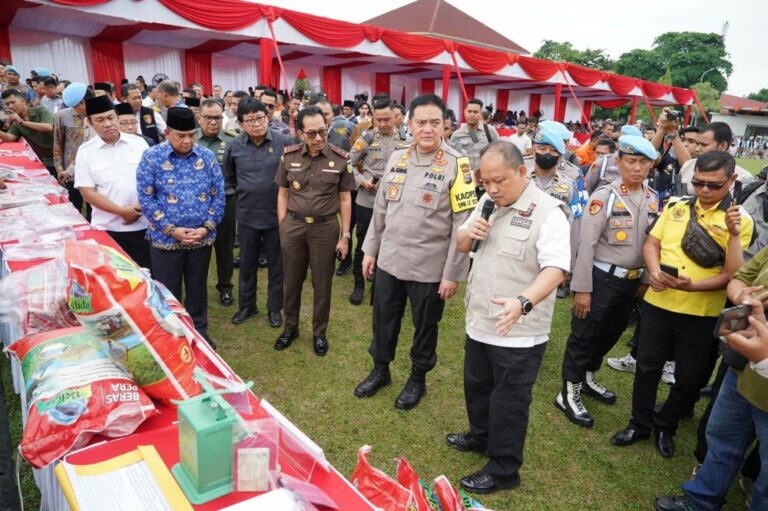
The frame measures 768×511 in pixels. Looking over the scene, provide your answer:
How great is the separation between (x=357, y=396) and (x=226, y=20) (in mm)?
8639

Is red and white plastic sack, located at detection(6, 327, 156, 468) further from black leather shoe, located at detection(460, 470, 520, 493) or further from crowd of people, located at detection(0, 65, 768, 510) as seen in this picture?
black leather shoe, located at detection(460, 470, 520, 493)

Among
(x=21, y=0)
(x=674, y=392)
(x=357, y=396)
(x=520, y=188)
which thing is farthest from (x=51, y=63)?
(x=674, y=392)

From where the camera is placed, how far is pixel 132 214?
11.0ft

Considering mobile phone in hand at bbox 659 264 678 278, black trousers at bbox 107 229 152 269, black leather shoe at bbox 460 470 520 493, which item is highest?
mobile phone in hand at bbox 659 264 678 278

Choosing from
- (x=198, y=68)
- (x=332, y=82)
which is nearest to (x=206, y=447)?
(x=198, y=68)

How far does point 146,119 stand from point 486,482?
5.04 m

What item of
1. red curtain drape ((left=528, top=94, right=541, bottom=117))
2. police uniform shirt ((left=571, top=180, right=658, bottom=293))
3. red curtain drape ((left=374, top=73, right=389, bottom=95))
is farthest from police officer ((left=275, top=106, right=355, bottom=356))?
red curtain drape ((left=528, top=94, right=541, bottom=117))

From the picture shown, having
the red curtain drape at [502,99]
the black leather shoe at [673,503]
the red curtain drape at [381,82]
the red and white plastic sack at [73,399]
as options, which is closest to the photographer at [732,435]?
the black leather shoe at [673,503]

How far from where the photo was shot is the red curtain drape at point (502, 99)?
23.1 metres

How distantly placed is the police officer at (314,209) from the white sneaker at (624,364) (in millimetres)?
2379

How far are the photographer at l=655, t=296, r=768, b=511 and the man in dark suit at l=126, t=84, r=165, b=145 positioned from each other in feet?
18.0

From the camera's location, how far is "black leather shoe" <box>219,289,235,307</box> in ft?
15.2

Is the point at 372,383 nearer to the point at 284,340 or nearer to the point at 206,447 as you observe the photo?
the point at 284,340

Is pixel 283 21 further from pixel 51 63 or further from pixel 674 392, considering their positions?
pixel 674 392
